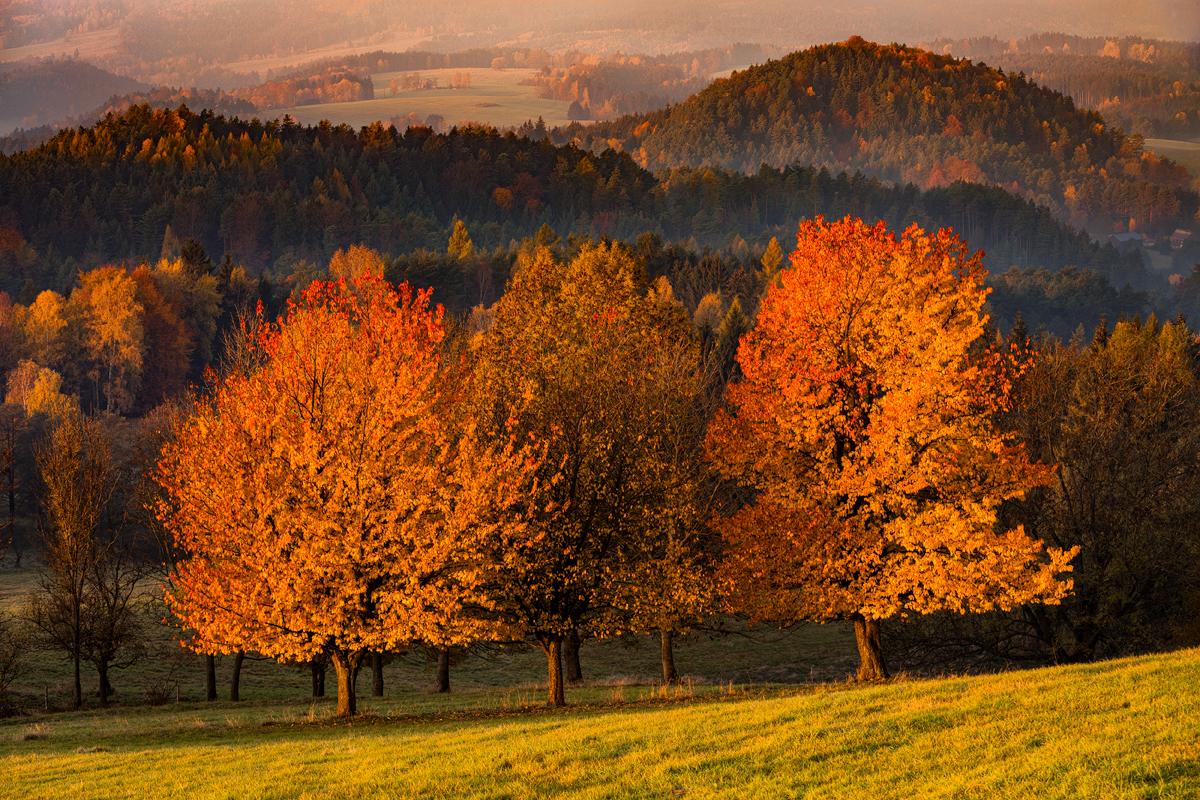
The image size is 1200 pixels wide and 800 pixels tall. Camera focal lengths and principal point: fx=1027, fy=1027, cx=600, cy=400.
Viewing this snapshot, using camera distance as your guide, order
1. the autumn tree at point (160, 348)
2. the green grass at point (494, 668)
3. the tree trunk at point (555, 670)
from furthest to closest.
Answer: the autumn tree at point (160, 348), the green grass at point (494, 668), the tree trunk at point (555, 670)

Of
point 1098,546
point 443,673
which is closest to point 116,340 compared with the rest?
point 443,673

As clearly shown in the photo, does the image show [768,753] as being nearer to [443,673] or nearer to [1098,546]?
[1098,546]

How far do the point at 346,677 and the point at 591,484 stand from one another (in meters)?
8.30

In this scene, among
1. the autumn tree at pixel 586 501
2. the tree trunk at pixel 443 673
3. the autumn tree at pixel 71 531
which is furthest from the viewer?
the tree trunk at pixel 443 673

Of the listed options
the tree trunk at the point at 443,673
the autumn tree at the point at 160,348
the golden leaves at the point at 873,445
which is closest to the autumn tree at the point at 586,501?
the golden leaves at the point at 873,445

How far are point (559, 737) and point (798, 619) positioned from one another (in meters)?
12.8

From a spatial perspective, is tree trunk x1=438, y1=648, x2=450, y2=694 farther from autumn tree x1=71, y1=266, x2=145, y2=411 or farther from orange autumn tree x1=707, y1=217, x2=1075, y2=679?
autumn tree x1=71, y1=266, x2=145, y2=411

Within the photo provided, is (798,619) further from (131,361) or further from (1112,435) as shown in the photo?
(131,361)

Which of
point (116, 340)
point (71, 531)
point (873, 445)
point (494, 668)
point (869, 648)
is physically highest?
point (116, 340)

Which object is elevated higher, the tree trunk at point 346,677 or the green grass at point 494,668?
the tree trunk at point 346,677

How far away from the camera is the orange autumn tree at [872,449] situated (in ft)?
85.6

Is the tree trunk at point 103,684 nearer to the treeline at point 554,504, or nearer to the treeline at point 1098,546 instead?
the treeline at point 554,504

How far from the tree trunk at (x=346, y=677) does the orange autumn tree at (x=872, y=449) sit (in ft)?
34.4

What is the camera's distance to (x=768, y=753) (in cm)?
1405
